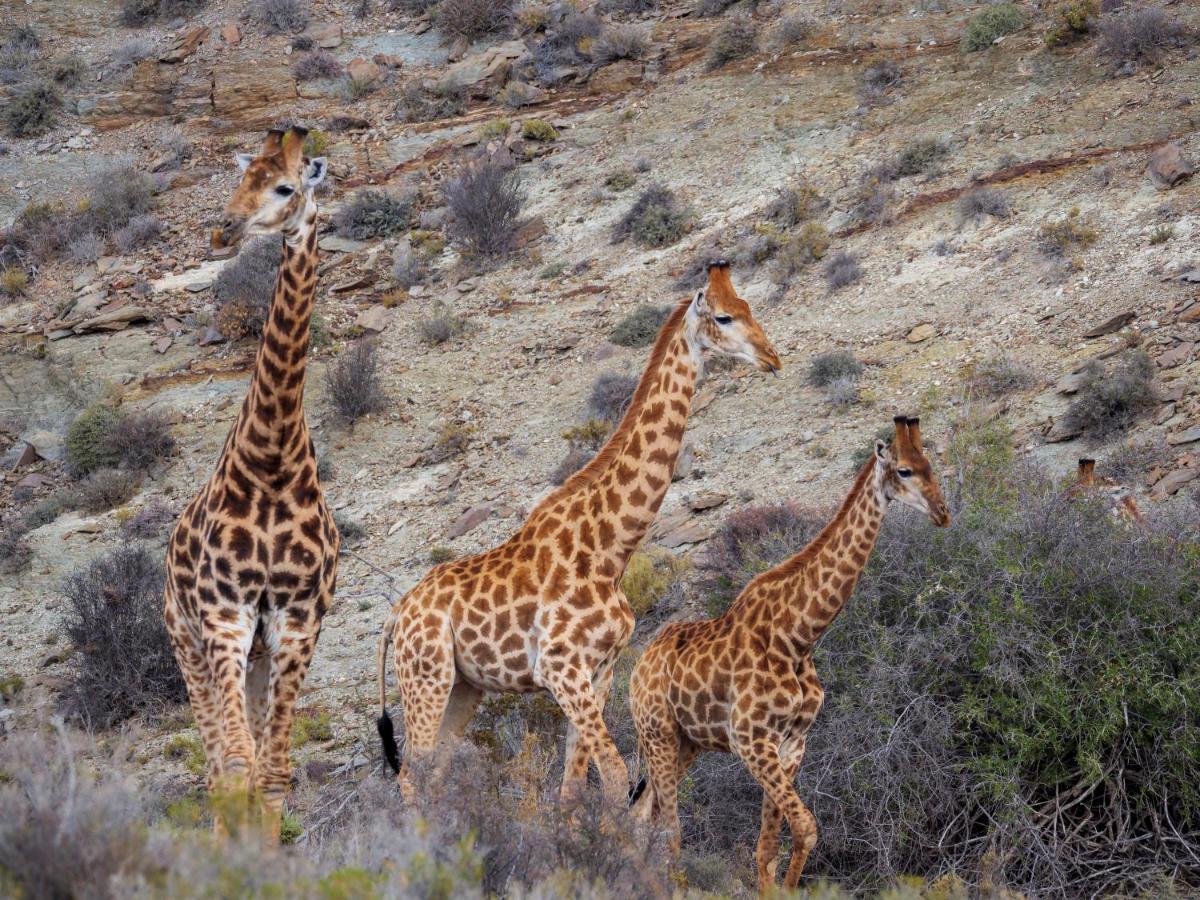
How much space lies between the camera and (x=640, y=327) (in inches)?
842

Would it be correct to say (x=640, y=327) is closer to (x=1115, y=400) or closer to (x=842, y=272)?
(x=842, y=272)

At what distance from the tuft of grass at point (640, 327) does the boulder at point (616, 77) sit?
922 centimetres

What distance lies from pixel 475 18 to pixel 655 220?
10.9 metres

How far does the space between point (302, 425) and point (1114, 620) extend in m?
5.72

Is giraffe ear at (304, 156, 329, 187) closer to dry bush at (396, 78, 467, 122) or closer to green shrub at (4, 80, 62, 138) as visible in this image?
dry bush at (396, 78, 467, 122)

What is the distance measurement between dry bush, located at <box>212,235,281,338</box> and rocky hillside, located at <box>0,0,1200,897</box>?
0.54 ft

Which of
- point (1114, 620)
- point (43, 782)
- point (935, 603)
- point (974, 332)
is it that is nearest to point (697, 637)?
point (935, 603)

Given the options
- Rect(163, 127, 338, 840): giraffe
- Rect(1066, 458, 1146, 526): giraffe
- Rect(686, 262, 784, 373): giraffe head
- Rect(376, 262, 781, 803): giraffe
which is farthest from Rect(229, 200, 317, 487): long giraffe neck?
Rect(1066, 458, 1146, 526): giraffe

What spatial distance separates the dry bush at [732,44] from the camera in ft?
93.6

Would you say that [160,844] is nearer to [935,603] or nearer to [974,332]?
[935,603]

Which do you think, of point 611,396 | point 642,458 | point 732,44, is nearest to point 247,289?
point 611,396

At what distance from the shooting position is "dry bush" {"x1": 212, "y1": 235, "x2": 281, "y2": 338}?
948 inches

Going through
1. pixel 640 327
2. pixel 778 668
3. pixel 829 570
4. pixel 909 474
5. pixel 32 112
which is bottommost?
pixel 640 327

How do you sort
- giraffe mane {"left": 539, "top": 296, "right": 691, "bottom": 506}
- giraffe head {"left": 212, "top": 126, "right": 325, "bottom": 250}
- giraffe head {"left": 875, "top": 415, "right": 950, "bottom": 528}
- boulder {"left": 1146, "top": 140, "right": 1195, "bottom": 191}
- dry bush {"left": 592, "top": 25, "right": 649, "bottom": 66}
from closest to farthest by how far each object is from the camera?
1. giraffe head {"left": 212, "top": 126, "right": 325, "bottom": 250}
2. giraffe head {"left": 875, "top": 415, "right": 950, "bottom": 528}
3. giraffe mane {"left": 539, "top": 296, "right": 691, "bottom": 506}
4. boulder {"left": 1146, "top": 140, "right": 1195, "bottom": 191}
5. dry bush {"left": 592, "top": 25, "right": 649, "bottom": 66}
